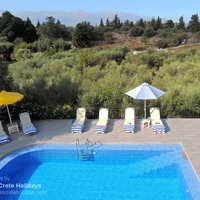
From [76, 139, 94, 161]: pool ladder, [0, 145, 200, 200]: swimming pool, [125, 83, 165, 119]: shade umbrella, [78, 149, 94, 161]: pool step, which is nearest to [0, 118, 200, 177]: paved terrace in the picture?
[0, 145, 200, 200]: swimming pool

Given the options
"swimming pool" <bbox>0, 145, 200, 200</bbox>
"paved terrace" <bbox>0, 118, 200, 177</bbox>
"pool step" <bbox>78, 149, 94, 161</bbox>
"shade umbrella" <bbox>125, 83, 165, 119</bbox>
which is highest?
"shade umbrella" <bbox>125, 83, 165, 119</bbox>

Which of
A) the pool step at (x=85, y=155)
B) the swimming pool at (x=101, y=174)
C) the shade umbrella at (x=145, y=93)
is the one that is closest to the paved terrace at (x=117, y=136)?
the swimming pool at (x=101, y=174)

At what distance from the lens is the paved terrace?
11.0m

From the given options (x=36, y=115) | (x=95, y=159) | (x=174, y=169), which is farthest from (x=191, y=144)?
(x=36, y=115)

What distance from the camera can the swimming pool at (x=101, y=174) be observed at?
855 cm

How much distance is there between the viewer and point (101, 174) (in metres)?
9.77

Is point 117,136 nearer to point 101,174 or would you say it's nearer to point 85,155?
point 85,155

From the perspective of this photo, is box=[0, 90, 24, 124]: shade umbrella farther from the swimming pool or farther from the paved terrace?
the swimming pool

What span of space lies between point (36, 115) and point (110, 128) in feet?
11.9

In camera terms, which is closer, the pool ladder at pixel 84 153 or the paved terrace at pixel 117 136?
the pool ladder at pixel 84 153

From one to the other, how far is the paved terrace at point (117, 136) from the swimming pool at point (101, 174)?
0.38 metres

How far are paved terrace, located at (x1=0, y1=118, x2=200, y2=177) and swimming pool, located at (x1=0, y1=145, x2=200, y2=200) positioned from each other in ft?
1.26

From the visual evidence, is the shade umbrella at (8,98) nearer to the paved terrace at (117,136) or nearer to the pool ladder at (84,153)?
the paved terrace at (117,136)

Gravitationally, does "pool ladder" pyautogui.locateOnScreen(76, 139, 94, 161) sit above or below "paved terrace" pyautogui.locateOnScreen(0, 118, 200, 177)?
below
